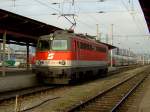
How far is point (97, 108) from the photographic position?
14.2 meters

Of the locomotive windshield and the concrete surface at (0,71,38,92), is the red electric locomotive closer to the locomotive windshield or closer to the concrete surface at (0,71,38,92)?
the locomotive windshield

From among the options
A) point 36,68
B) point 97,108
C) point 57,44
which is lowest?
point 97,108

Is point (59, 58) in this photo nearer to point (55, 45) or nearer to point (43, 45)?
point (55, 45)

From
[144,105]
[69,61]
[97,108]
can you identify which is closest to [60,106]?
[97,108]

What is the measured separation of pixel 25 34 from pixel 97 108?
1035cm

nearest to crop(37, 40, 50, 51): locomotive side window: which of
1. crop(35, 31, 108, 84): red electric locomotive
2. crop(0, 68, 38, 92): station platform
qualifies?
crop(35, 31, 108, 84): red electric locomotive

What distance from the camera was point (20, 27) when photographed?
72.8 ft

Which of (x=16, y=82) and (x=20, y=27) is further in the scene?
(x=20, y=27)

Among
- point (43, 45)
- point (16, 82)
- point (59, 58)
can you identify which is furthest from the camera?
point (43, 45)

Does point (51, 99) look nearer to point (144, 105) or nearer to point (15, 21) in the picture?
point (144, 105)

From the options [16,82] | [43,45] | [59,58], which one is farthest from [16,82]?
[43,45]

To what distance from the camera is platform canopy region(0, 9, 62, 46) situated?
19.4m

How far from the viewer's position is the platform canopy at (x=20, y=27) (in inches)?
762

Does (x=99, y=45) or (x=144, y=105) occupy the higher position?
(x=99, y=45)
